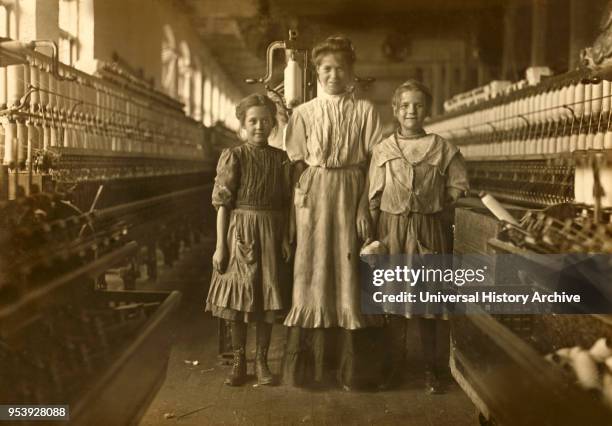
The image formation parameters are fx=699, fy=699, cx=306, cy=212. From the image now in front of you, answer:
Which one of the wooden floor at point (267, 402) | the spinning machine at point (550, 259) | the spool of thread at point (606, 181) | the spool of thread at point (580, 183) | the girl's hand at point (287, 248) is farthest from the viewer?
the girl's hand at point (287, 248)

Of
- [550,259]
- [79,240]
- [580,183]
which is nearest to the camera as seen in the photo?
[550,259]

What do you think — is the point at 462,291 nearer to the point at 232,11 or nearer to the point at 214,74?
the point at 232,11

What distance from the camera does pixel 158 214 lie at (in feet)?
13.7

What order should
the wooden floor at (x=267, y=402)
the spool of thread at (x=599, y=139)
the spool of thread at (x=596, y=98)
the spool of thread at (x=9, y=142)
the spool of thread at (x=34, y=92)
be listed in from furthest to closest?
1. the spool of thread at (x=34, y=92)
2. the spool of thread at (x=596, y=98)
3. the spool of thread at (x=599, y=139)
4. the spool of thread at (x=9, y=142)
5. the wooden floor at (x=267, y=402)

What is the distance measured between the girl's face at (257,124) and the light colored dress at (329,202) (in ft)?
0.37

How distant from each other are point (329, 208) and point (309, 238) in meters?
0.18

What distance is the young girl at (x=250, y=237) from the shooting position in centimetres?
338

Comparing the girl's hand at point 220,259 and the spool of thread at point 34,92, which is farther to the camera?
the spool of thread at point 34,92

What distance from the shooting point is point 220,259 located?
3.42m

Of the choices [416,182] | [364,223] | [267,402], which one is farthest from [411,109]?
[267,402]

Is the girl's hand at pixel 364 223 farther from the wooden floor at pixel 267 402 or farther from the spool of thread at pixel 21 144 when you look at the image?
the spool of thread at pixel 21 144

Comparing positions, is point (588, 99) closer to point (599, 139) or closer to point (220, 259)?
point (599, 139)

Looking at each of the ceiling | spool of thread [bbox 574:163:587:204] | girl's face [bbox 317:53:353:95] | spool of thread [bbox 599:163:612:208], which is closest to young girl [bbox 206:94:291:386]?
girl's face [bbox 317:53:353:95]

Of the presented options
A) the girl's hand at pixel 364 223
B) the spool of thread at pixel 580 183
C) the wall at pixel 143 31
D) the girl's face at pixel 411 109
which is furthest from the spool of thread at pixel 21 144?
the spool of thread at pixel 580 183
